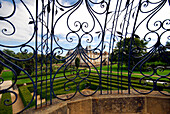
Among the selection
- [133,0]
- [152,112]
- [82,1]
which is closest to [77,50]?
[82,1]

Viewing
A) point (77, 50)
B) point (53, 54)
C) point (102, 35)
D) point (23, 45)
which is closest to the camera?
point (23, 45)

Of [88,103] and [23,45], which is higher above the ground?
[23,45]

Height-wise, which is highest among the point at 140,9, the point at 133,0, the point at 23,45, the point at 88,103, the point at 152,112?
the point at 133,0

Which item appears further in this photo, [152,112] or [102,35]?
[102,35]

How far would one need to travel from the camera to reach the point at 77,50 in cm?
148

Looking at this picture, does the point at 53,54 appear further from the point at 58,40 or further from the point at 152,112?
the point at 152,112

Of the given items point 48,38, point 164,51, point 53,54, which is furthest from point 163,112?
point 48,38

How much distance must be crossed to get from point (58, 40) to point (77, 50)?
0.36 meters

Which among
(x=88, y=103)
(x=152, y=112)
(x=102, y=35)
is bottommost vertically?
(x=152, y=112)

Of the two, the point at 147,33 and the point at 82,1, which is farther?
the point at 147,33

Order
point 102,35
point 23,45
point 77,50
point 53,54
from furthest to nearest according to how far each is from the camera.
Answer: point 102,35 < point 77,50 < point 53,54 < point 23,45

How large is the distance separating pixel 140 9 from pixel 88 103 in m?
1.93

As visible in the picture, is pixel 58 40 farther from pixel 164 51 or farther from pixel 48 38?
pixel 164 51

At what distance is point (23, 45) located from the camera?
43.7 inches
